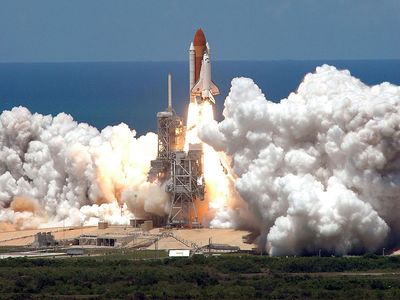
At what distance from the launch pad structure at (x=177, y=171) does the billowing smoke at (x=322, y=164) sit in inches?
139

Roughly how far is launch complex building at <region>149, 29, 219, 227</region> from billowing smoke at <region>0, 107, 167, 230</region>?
0.89 meters

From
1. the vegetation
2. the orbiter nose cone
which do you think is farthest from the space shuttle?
the vegetation

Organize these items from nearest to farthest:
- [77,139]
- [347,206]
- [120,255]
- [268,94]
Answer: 1. [347,206]
2. [120,255]
3. [77,139]
4. [268,94]

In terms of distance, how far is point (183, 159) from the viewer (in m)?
88.8

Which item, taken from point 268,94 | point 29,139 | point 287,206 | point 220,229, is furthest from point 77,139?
point 268,94

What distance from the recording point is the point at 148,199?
297 feet

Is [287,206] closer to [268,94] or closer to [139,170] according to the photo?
[139,170]

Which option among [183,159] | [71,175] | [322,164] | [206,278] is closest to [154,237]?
[183,159]

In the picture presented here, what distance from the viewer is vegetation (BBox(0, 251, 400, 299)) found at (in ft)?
245

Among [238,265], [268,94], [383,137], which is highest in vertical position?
[268,94]

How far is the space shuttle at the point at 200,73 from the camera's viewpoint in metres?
91.1

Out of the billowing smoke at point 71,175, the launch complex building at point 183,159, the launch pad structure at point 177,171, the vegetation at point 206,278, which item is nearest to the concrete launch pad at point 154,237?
the launch pad structure at point 177,171

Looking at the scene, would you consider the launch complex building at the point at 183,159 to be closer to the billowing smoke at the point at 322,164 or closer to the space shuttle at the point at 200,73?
the space shuttle at the point at 200,73

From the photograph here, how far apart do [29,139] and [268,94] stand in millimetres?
71496
